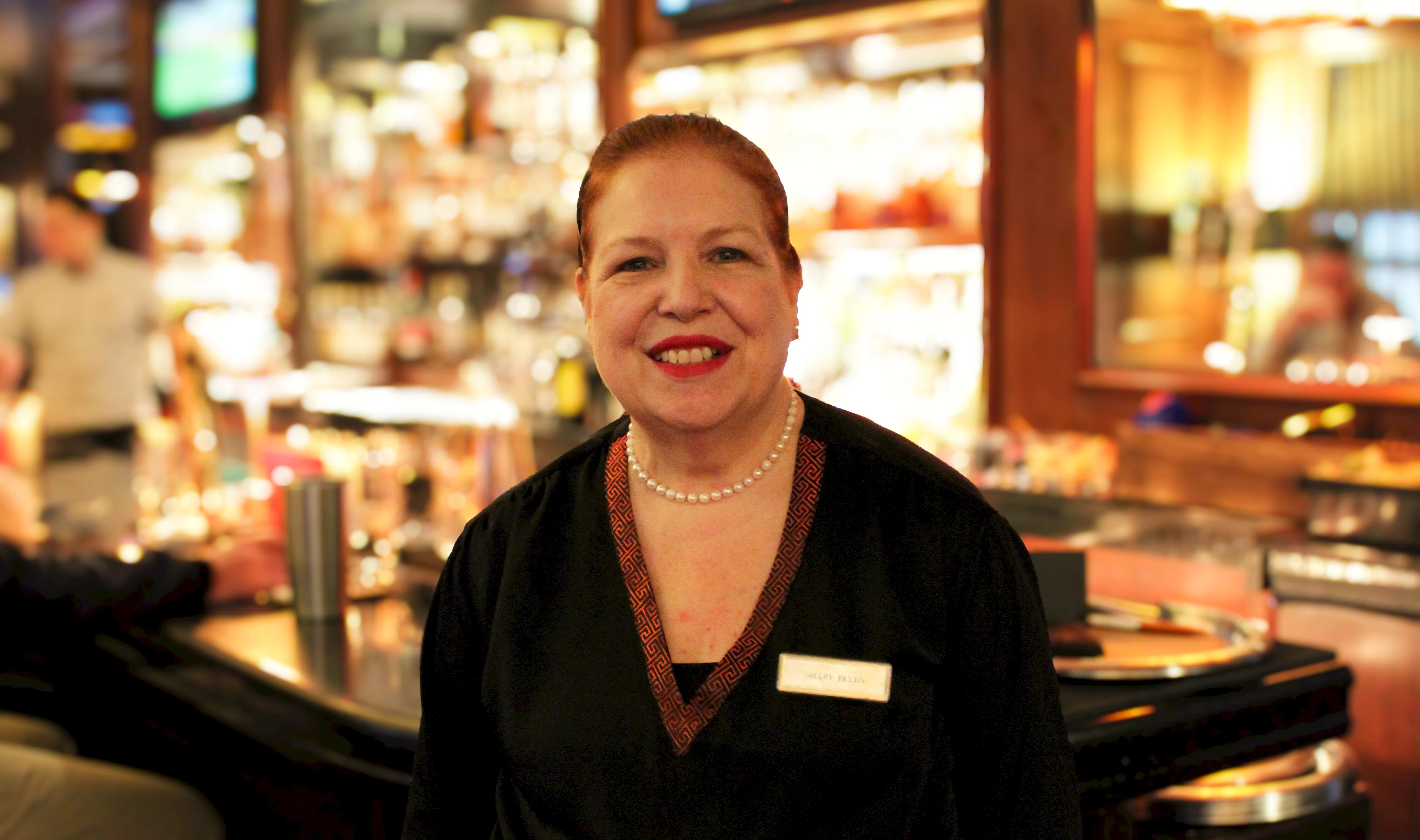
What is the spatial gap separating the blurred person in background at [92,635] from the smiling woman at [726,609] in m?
1.03

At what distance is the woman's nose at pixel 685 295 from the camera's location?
1236 millimetres

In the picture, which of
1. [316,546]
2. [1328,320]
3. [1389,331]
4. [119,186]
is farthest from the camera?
[119,186]

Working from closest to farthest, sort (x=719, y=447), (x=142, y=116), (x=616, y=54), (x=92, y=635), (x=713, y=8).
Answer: (x=719, y=447)
(x=92, y=635)
(x=713, y=8)
(x=616, y=54)
(x=142, y=116)

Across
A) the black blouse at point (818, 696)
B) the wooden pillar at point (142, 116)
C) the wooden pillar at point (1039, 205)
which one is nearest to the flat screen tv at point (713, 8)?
the wooden pillar at point (1039, 205)

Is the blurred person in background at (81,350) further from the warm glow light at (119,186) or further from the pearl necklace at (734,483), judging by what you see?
the pearl necklace at (734,483)

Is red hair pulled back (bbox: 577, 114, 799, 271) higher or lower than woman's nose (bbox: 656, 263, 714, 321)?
higher

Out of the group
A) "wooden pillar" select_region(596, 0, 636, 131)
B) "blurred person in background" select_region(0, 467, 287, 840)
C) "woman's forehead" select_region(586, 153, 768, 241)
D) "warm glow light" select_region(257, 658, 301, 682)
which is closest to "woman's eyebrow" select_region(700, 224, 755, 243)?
"woman's forehead" select_region(586, 153, 768, 241)

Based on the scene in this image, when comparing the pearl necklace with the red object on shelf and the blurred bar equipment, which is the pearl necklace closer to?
the blurred bar equipment

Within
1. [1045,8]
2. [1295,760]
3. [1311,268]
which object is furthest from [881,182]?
[1295,760]

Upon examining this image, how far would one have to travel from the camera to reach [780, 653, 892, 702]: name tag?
47.2 inches

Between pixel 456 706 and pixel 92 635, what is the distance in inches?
60.5

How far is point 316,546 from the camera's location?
238 centimetres

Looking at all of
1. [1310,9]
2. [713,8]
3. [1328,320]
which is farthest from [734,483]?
[713,8]

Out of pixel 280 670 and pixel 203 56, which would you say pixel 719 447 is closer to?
pixel 280 670
